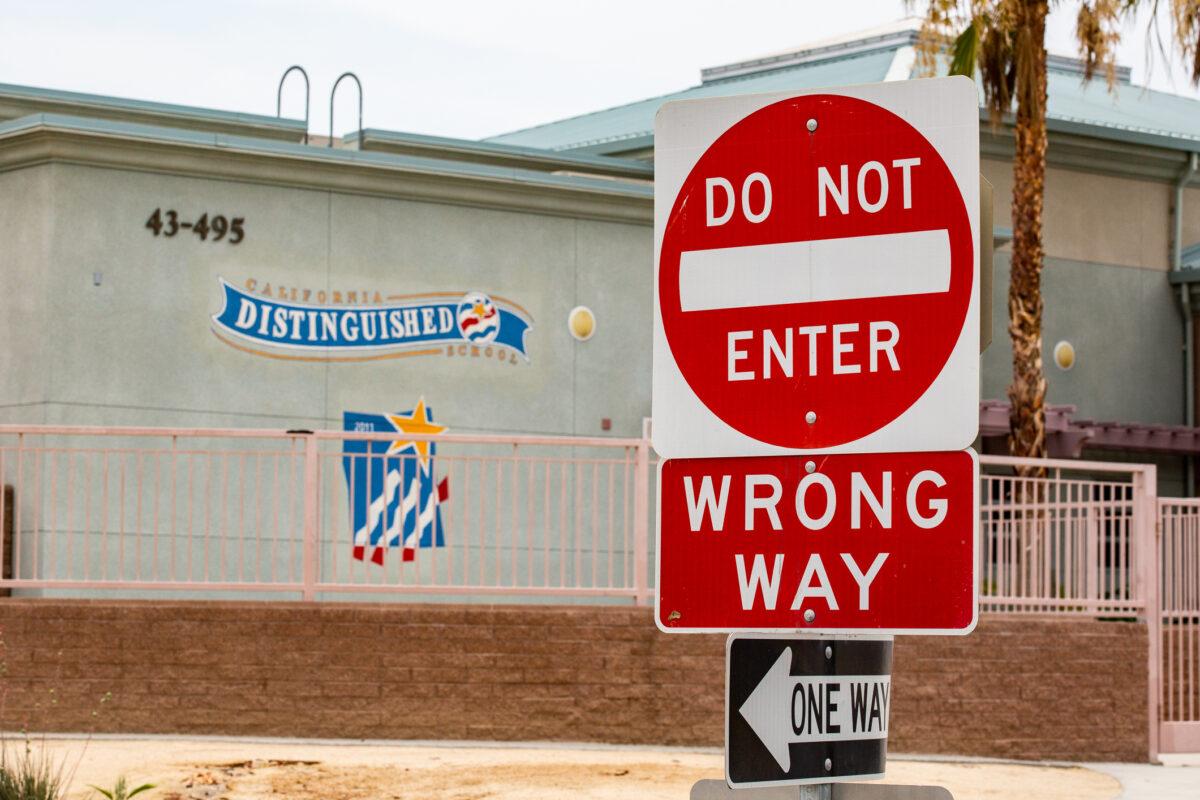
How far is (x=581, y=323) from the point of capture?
1961cm

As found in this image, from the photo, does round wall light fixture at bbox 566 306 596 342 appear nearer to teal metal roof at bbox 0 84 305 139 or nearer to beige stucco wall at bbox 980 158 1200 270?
teal metal roof at bbox 0 84 305 139

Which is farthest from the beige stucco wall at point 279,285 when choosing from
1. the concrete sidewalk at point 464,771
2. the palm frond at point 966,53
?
the concrete sidewalk at point 464,771

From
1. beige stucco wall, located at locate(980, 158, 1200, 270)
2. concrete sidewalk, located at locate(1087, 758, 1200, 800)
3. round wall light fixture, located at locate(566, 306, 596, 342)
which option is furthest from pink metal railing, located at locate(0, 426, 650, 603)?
beige stucco wall, located at locate(980, 158, 1200, 270)

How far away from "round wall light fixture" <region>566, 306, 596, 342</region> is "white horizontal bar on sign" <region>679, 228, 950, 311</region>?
15.9m

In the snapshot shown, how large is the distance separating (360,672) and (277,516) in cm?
142

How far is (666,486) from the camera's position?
3.63m

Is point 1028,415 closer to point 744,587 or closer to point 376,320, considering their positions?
point 376,320

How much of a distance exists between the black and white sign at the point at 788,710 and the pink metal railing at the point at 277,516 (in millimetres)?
9842

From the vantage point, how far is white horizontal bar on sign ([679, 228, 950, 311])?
11.5 feet

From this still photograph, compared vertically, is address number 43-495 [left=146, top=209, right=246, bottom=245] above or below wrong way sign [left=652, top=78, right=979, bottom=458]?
above

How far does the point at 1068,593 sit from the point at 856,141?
12955mm

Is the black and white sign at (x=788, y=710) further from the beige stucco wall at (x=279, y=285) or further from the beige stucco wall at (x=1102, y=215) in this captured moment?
the beige stucco wall at (x=1102, y=215)

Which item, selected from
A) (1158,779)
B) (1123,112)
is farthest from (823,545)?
(1123,112)

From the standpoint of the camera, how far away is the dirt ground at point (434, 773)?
1152 cm
